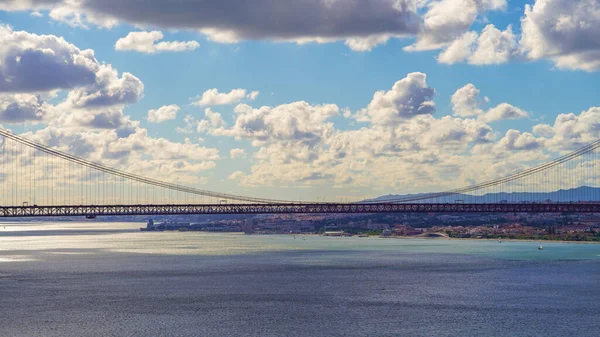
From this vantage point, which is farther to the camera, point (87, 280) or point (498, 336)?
point (87, 280)

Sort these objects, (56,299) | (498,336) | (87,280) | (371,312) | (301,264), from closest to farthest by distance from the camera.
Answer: (498,336) < (371,312) < (56,299) < (87,280) < (301,264)

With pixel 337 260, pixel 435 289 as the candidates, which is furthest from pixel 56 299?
pixel 337 260

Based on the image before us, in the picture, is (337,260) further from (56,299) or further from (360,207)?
(56,299)

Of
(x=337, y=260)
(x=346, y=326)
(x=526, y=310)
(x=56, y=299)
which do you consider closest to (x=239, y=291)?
(x=56, y=299)

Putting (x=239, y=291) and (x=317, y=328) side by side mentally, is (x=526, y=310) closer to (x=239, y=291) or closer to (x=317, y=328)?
(x=317, y=328)

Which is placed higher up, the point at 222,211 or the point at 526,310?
the point at 222,211

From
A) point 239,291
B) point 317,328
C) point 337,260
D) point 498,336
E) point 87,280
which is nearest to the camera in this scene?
point 498,336
